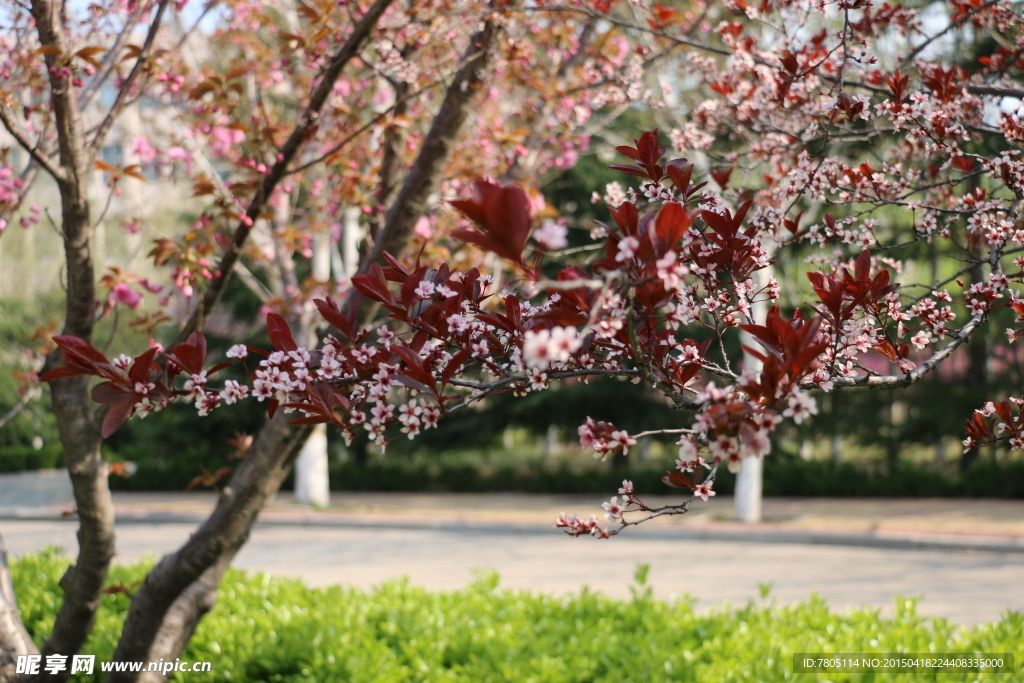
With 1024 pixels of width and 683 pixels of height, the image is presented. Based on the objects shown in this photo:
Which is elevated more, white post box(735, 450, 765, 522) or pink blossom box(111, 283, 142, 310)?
pink blossom box(111, 283, 142, 310)

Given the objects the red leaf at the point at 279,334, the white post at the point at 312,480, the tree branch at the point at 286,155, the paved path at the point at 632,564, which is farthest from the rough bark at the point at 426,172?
the white post at the point at 312,480

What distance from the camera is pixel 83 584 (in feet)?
10.9

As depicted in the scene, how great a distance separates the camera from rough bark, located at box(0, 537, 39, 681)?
9.83 feet

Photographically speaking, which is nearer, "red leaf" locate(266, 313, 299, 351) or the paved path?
"red leaf" locate(266, 313, 299, 351)

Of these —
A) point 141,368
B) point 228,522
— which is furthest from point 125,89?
point 141,368

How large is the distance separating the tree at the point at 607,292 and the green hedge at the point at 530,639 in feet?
1.82

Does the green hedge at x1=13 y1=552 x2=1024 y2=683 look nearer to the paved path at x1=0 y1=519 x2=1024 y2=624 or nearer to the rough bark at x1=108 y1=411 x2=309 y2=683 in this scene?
the rough bark at x1=108 y1=411 x2=309 y2=683

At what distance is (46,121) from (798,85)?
3162 millimetres

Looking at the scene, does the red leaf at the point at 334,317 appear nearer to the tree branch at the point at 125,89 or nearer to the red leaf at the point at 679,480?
the red leaf at the point at 679,480

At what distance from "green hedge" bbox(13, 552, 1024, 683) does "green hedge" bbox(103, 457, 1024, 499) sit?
962 cm

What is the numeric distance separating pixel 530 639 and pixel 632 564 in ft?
17.7

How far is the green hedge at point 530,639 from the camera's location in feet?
11.1

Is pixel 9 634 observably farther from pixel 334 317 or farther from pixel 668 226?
pixel 668 226

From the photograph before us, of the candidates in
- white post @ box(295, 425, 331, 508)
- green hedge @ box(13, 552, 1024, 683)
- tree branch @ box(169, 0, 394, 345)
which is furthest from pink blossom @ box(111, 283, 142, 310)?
white post @ box(295, 425, 331, 508)
